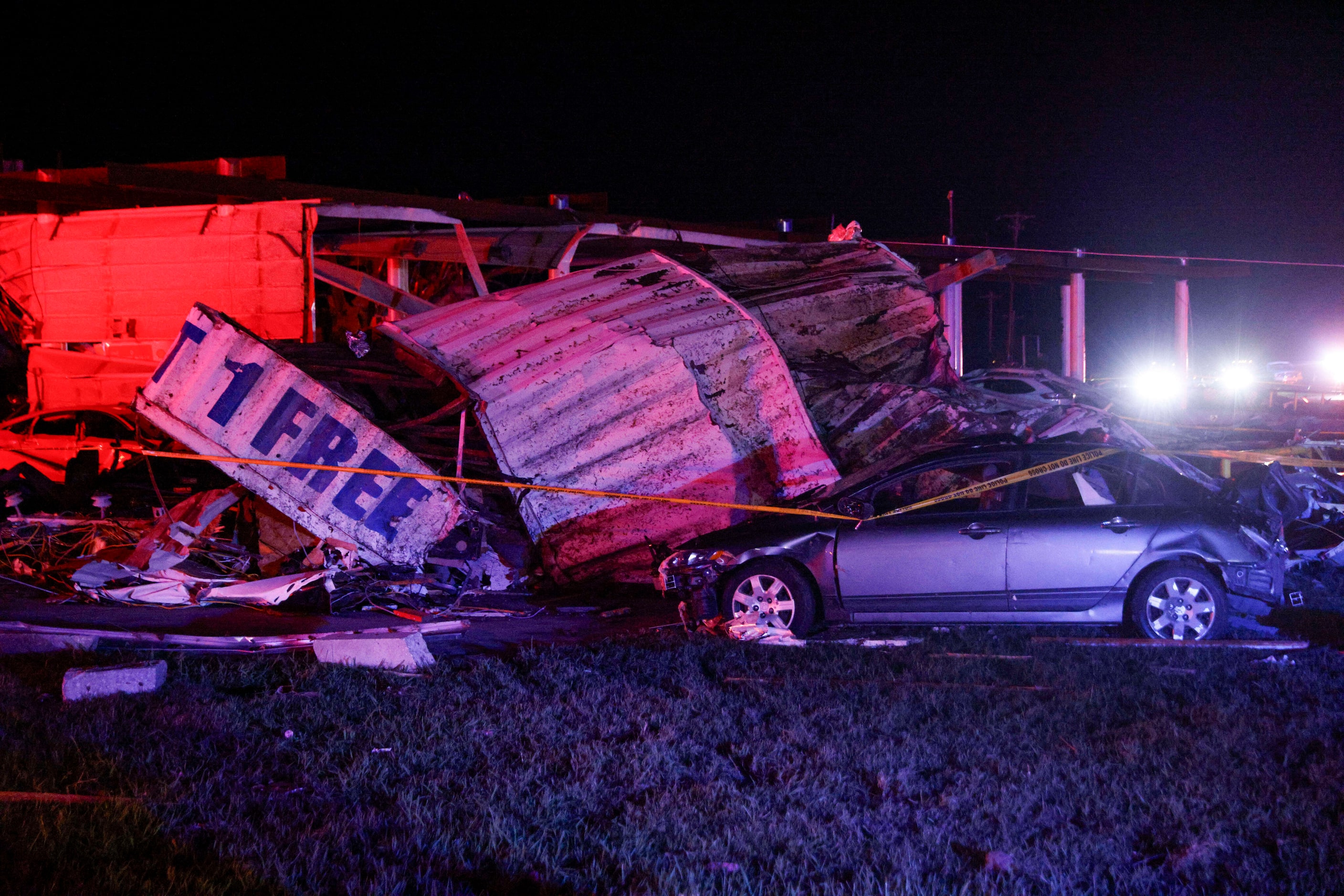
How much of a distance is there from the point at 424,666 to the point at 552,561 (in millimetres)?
2831

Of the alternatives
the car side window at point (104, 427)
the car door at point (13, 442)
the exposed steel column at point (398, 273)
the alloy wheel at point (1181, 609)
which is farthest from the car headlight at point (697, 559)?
the exposed steel column at point (398, 273)

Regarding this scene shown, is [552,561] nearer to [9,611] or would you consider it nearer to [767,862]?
[9,611]

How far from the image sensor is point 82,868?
3.65 metres

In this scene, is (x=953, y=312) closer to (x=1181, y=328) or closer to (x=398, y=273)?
(x=1181, y=328)

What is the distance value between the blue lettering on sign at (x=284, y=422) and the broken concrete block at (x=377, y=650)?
8.93 feet

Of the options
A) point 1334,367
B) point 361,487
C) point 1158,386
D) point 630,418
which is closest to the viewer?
point 361,487

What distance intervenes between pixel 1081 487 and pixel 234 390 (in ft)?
22.5

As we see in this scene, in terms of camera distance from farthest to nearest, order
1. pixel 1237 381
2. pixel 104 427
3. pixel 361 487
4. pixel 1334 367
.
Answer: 1. pixel 1334 367
2. pixel 1237 381
3. pixel 104 427
4. pixel 361 487

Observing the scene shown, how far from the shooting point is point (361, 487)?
344 inches

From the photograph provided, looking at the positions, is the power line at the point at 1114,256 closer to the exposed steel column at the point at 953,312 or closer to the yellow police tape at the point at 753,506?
the exposed steel column at the point at 953,312

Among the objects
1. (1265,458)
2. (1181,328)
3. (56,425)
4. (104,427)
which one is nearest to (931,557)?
(1265,458)

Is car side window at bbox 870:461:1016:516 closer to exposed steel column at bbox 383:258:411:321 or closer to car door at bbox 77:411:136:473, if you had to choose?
car door at bbox 77:411:136:473

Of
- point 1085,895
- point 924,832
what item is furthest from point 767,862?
point 1085,895

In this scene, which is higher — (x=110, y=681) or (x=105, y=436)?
(x=105, y=436)
